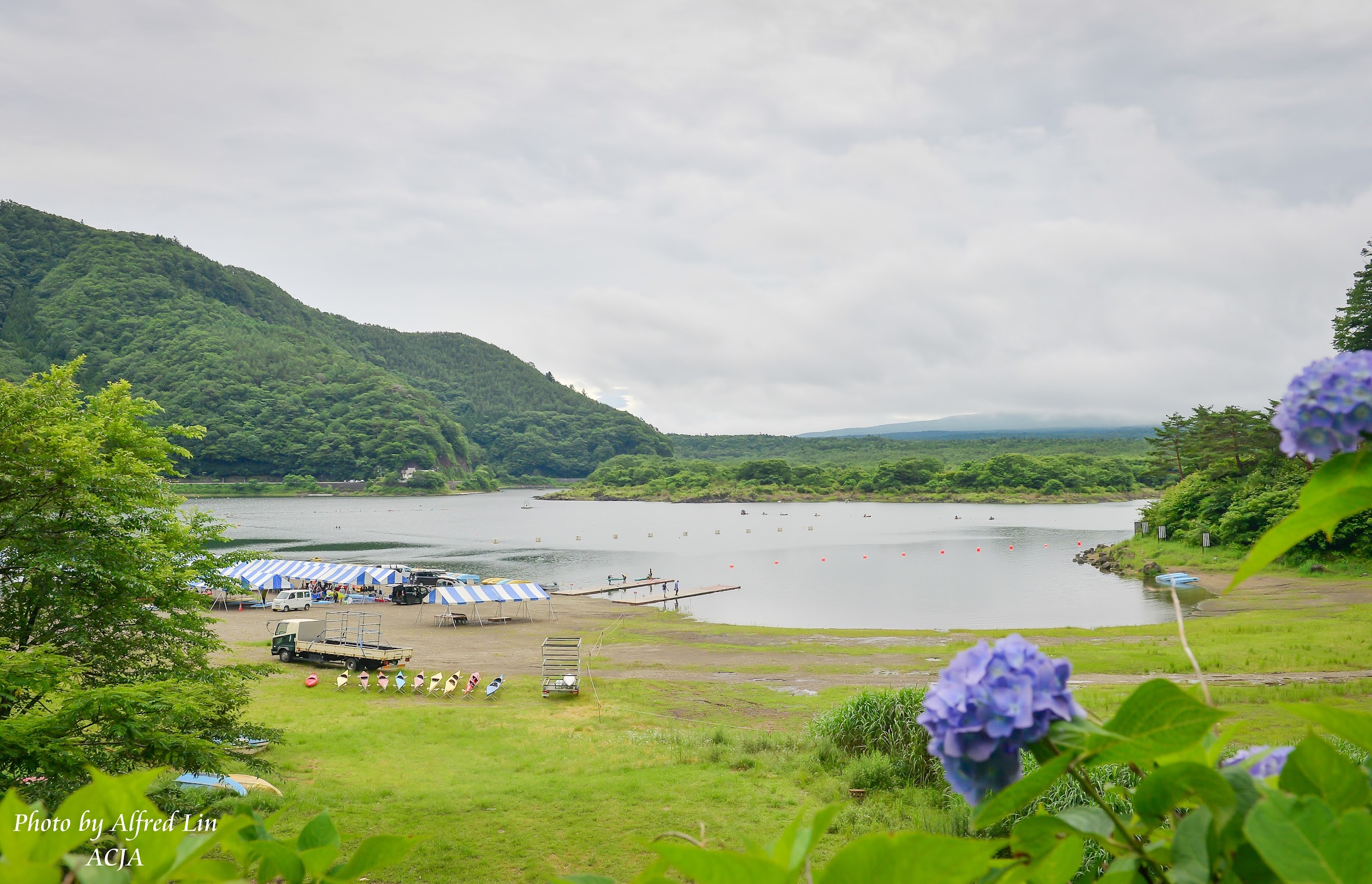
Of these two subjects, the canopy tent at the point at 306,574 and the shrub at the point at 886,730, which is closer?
the shrub at the point at 886,730

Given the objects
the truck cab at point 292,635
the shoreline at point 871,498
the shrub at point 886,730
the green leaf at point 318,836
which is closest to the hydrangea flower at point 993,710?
the green leaf at point 318,836

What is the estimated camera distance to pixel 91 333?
14738 cm

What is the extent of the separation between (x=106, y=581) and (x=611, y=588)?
116 ft

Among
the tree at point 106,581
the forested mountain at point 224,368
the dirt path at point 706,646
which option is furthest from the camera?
the forested mountain at point 224,368

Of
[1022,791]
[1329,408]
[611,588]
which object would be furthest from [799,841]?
[611,588]

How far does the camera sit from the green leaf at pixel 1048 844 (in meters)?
0.87

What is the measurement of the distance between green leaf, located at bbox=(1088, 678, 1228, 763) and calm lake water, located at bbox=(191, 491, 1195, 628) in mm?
24885

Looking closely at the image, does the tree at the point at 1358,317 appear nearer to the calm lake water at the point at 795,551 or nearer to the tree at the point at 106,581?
the calm lake water at the point at 795,551

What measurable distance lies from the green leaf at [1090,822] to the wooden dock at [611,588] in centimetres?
4306

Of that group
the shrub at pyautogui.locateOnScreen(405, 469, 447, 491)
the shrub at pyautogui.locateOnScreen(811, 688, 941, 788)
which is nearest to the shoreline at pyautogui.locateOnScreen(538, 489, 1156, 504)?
the shrub at pyautogui.locateOnScreen(405, 469, 447, 491)

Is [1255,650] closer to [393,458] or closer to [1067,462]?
[1067,462]

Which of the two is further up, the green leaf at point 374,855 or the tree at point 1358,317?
the tree at point 1358,317

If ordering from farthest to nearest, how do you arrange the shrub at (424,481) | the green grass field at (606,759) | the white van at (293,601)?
the shrub at (424,481)
the white van at (293,601)
the green grass field at (606,759)

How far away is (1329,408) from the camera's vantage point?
1076 millimetres
